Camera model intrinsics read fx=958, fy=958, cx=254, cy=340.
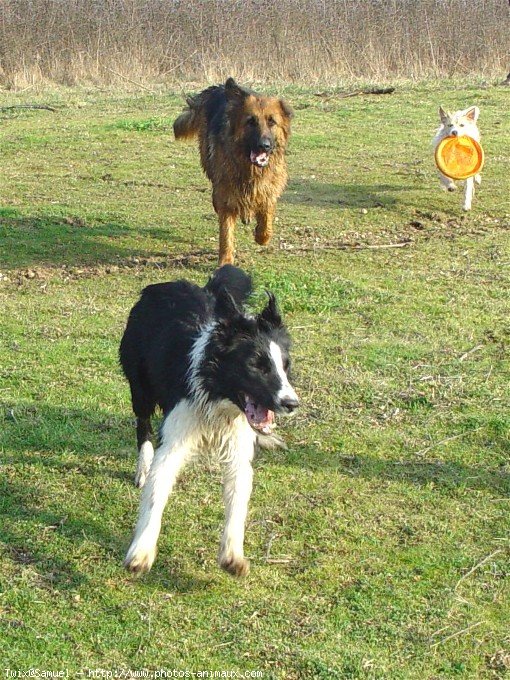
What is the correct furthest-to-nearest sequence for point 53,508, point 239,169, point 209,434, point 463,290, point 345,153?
1. point 345,153
2. point 239,169
3. point 463,290
4. point 53,508
5. point 209,434

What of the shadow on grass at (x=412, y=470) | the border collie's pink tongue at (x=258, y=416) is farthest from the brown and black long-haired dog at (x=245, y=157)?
the border collie's pink tongue at (x=258, y=416)

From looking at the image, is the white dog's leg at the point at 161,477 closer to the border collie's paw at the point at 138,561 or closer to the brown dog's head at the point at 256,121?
the border collie's paw at the point at 138,561

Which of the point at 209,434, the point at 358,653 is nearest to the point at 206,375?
the point at 209,434

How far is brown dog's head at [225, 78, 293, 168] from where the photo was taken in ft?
30.1

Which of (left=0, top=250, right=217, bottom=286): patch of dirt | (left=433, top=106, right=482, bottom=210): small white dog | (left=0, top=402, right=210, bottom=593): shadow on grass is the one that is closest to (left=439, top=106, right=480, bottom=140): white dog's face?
(left=433, top=106, right=482, bottom=210): small white dog

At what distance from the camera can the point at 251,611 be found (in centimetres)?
418

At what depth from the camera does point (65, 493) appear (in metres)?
5.14

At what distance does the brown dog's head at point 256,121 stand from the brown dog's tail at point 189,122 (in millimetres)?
1526

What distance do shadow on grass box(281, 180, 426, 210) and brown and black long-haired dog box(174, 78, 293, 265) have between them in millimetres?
2073

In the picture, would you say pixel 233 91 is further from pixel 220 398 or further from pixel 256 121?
pixel 220 398

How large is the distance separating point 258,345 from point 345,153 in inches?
419

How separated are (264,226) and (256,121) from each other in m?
1.07

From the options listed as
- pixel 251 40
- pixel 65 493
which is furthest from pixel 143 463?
pixel 251 40

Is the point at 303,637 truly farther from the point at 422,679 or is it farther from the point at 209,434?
the point at 209,434
